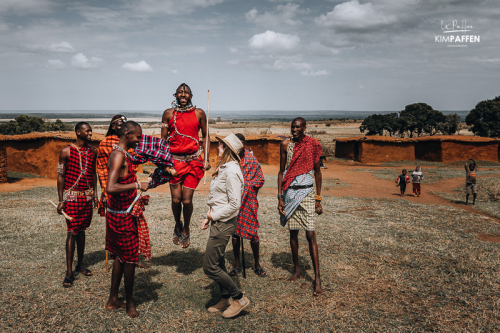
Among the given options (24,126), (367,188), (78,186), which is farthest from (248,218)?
(24,126)

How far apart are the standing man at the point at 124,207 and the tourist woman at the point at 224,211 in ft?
2.63

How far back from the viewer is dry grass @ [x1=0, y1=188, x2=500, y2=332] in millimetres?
3850

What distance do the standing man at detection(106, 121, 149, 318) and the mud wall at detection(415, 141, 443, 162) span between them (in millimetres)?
25792

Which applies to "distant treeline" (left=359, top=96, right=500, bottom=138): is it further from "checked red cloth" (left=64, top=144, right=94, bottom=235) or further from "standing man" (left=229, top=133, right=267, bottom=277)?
"checked red cloth" (left=64, top=144, right=94, bottom=235)

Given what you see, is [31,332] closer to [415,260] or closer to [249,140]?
[415,260]

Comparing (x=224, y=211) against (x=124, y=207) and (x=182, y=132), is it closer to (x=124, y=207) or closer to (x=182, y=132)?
(x=124, y=207)

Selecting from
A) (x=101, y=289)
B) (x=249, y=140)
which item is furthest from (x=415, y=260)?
(x=249, y=140)

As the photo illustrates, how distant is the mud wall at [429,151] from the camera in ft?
81.7

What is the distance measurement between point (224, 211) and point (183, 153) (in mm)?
1714

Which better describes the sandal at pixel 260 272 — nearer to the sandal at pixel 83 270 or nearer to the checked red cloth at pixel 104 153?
the checked red cloth at pixel 104 153

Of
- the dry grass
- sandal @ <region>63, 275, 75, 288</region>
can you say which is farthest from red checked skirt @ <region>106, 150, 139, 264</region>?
sandal @ <region>63, 275, 75, 288</region>

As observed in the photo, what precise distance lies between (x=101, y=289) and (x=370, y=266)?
13.4 feet

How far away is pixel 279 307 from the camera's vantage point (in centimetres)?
422

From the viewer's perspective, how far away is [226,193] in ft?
12.4
